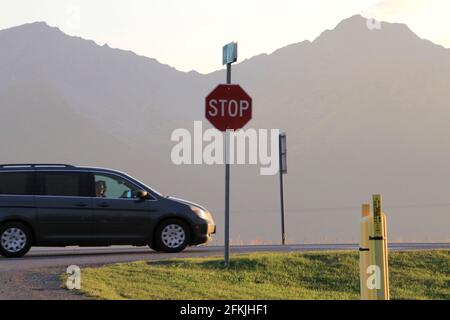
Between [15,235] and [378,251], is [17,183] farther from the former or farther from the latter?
[378,251]

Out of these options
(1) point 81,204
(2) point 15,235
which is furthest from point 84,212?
(2) point 15,235

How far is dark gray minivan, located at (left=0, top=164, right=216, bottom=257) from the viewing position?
56.9ft

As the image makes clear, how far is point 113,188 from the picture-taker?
58.9 ft

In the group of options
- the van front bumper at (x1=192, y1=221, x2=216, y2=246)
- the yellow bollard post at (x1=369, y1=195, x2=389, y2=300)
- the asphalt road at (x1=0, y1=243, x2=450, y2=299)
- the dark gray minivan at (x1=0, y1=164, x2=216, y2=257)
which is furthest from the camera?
the van front bumper at (x1=192, y1=221, x2=216, y2=246)

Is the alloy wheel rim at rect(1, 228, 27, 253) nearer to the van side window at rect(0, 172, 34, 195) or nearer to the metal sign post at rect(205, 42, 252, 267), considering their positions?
the van side window at rect(0, 172, 34, 195)

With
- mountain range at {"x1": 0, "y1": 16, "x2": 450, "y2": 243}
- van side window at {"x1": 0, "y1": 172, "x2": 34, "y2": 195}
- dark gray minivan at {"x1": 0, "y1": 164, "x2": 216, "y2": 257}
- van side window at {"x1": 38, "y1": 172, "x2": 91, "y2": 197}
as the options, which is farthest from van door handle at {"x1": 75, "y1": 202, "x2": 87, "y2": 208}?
mountain range at {"x1": 0, "y1": 16, "x2": 450, "y2": 243}

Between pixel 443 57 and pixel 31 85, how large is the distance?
8694cm

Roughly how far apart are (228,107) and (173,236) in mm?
4497

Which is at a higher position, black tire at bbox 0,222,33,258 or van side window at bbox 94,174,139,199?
van side window at bbox 94,174,139,199

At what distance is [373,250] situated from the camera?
972 centimetres

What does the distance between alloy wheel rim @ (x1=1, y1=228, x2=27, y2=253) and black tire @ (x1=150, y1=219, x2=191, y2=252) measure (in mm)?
2556

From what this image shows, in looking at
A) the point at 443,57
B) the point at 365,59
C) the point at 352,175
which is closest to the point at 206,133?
the point at 352,175

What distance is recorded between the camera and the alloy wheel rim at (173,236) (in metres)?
18.0

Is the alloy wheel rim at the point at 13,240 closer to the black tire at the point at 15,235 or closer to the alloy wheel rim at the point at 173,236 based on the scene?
the black tire at the point at 15,235
